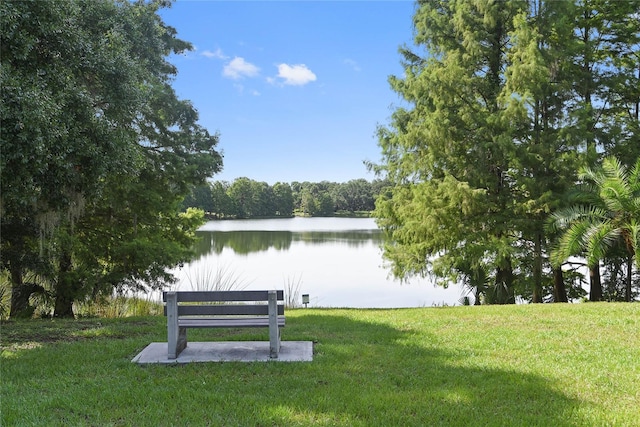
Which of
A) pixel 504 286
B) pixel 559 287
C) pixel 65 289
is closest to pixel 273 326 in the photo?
pixel 65 289

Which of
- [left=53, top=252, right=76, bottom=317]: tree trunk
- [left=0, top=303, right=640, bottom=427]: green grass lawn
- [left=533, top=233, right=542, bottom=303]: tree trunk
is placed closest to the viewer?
[left=0, top=303, right=640, bottom=427]: green grass lawn

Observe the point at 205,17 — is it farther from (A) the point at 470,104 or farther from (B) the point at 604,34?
(B) the point at 604,34

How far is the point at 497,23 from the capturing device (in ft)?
43.0

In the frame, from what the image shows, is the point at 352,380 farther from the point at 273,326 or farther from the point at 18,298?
the point at 18,298

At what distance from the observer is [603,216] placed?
1089cm

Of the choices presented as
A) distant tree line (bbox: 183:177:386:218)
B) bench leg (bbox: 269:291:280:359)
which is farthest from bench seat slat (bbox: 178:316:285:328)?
distant tree line (bbox: 183:177:386:218)

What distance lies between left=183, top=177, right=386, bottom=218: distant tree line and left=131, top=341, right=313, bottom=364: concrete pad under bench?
56020mm

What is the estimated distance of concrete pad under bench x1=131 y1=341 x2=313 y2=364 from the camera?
4.64m

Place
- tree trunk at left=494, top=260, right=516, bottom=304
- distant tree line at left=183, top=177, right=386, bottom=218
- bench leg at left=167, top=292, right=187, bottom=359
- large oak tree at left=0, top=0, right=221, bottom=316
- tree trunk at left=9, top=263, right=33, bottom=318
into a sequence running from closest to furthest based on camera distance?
bench leg at left=167, top=292, right=187, bottom=359, large oak tree at left=0, top=0, right=221, bottom=316, tree trunk at left=9, top=263, right=33, bottom=318, tree trunk at left=494, top=260, right=516, bottom=304, distant tree line at left=183, top=177, right=386, bottom=218

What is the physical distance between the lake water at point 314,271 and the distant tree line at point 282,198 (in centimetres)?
2947

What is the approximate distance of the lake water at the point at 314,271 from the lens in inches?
613

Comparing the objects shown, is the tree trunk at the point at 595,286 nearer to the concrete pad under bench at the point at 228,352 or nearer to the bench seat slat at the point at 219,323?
the concrete pad under bench at the point at 228,352

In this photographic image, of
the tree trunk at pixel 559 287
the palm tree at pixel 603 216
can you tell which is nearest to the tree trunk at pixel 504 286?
the tree trunk at pixel 559 287

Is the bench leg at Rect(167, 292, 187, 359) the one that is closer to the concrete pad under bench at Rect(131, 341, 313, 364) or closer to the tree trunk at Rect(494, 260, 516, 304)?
the concrete pad under bench at Rect(131, 341, 313, 364)
